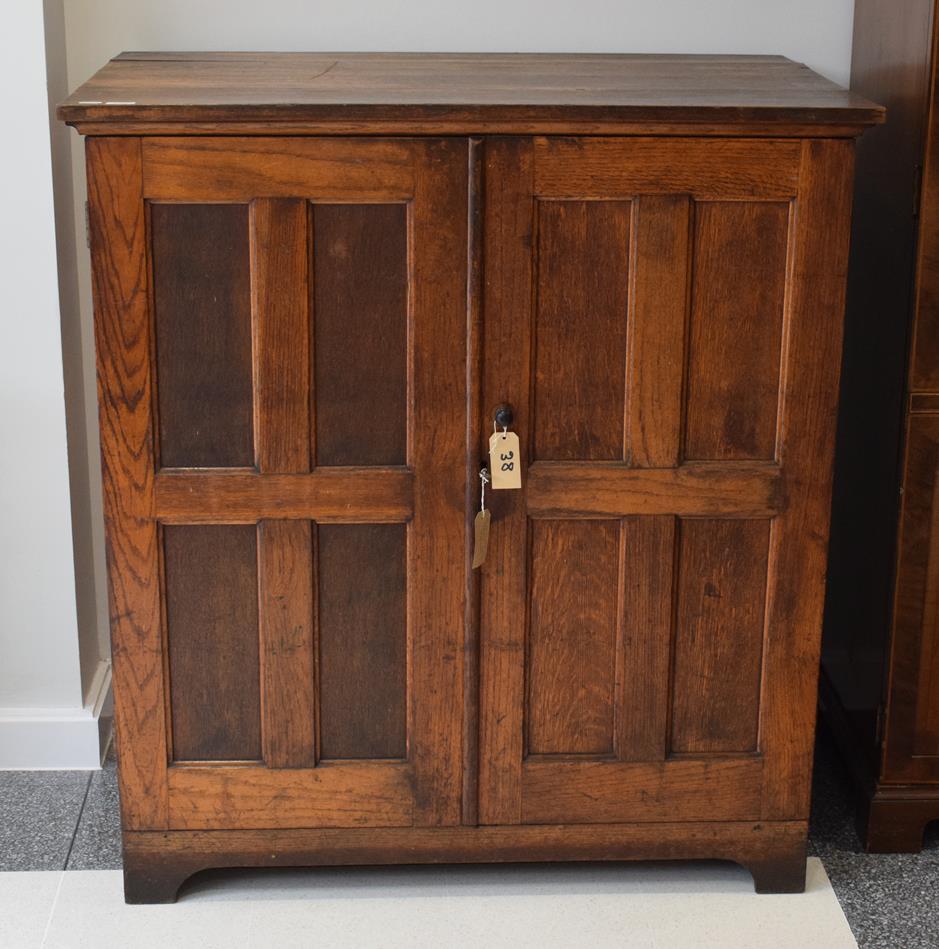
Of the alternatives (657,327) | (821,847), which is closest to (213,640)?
(657,327)

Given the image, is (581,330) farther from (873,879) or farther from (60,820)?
(60,820)

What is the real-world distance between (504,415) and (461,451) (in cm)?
10

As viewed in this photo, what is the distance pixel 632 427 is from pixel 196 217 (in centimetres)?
74

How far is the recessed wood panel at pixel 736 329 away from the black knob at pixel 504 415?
0.93 feet

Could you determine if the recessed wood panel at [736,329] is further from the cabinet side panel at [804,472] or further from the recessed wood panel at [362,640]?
the recessed wood panel at [362,640]

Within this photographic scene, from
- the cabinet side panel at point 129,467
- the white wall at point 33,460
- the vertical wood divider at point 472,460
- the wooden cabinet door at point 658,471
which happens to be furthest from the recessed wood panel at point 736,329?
the white wall at point 33,460

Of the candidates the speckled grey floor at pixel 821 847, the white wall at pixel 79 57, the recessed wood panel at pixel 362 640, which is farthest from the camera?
the white wall at pixel 79 57

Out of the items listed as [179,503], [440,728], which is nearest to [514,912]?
[440,728]

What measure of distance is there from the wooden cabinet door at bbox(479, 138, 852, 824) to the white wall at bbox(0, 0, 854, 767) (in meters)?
0.71

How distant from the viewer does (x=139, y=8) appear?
2775 mm

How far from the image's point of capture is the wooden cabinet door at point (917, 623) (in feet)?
8.13

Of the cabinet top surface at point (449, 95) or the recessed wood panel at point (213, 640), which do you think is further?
the recessed wood panel at point (213, 640)

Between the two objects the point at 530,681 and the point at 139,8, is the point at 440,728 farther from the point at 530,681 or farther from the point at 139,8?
the point at 139,8

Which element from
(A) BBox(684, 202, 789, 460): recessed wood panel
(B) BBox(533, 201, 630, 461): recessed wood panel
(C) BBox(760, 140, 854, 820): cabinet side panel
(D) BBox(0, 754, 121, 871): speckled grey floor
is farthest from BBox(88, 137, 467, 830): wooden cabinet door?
(C) BBox(760, 140, 854, 820): cabinet side panel
